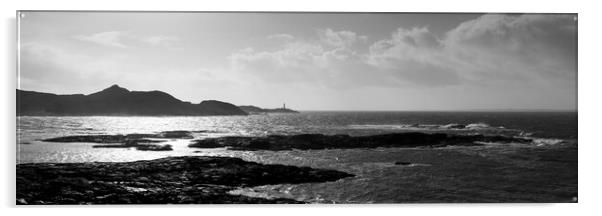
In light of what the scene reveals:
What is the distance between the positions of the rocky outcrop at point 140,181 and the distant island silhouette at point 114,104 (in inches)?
16.9

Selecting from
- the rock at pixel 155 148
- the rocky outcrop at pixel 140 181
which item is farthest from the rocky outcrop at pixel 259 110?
the rock at pixel 155 148

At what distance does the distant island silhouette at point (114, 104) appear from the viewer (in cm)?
386

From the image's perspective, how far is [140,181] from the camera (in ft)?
12.8

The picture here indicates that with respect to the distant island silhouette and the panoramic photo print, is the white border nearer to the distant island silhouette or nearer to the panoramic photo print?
the panoramic photo print

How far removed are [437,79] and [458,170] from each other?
825 millimetres

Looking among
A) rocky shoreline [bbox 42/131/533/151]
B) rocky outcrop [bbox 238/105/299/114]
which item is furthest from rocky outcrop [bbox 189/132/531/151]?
rocky outcrop [bbox 238/105/299/114]

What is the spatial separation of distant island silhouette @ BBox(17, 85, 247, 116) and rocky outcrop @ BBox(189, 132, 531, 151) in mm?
268

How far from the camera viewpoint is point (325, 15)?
4082 mm

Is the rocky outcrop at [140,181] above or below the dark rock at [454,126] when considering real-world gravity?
below

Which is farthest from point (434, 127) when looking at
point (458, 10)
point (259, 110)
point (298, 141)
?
point (259, 110)

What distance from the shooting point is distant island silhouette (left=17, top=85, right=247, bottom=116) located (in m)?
3.86

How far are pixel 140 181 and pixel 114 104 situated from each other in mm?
688

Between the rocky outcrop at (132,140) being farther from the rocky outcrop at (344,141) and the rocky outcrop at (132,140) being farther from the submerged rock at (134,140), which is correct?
the rocky outcrop at (344,141)
